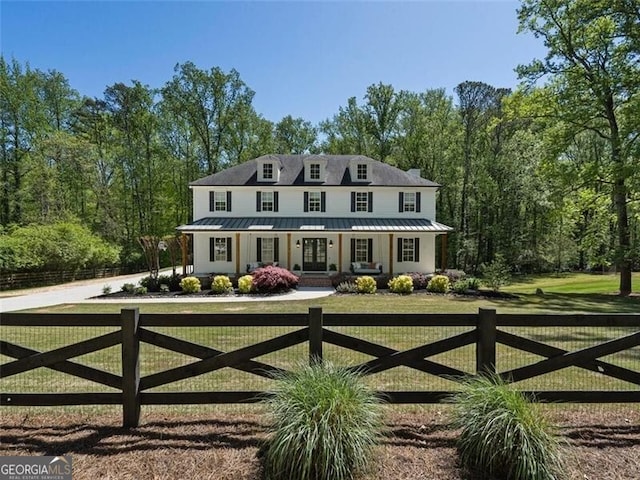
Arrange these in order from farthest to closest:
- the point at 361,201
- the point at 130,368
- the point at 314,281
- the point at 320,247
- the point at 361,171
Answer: the point at 361,171 < the point at 361,201 < the point at 320,247 < the point at 314,281 < the point at 130,368

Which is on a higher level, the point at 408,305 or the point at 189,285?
the point at 189,285

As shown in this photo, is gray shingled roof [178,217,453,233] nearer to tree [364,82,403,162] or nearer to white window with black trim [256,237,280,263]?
white window with black trim [256,237,280,263]

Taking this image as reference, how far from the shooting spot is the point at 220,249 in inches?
925

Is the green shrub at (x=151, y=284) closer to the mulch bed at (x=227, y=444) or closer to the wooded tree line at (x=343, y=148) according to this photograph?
the wooded tree line at (x=343, y=148)

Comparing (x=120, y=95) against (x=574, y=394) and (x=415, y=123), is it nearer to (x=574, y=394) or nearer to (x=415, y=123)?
(x=415, y=123)

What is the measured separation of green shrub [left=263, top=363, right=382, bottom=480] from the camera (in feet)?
9.07

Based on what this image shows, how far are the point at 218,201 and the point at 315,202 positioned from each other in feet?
21.4

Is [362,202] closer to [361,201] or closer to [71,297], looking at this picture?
[361,201]

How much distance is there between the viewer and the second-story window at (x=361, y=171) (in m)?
25.0

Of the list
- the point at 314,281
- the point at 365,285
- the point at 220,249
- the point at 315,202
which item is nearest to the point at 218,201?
the point at 220,249

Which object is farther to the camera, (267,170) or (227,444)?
(267,170)

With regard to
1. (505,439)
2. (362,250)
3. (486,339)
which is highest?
(362,250)

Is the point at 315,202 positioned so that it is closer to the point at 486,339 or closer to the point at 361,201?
the point at 361,201

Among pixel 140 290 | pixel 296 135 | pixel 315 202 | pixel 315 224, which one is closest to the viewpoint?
pixel 140 290
